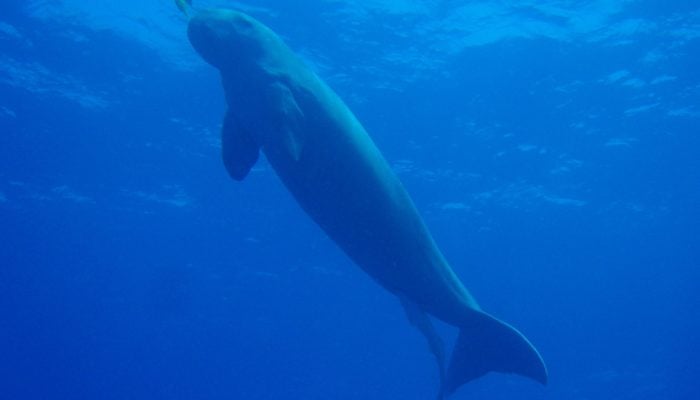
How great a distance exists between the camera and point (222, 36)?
5.53 meters

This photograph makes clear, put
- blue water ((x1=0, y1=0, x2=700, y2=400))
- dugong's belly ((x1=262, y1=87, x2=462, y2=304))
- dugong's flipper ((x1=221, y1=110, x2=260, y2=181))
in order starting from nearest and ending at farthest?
1. dugong's belly ((x1=262, y1=87, x2=462, y2=304))
2. dugong's flipper ((x1=221, y1=110, x2=260, y2=181))
3. blue water ((x1=0, y1=0, x2=700, y2=400))

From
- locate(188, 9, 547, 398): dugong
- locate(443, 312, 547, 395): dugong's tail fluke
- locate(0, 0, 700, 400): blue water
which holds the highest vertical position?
locate(0, 0, 700, 400): blue water

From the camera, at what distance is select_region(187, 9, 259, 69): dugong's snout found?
5488 mm

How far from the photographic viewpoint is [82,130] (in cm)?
2191

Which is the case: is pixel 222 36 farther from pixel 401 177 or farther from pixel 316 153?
pixel 401 177

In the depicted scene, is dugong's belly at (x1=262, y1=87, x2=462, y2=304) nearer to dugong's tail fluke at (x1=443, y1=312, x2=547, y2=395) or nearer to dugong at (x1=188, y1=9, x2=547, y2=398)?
dugong at (x1=188, y1=9, x2=547, y2=398)

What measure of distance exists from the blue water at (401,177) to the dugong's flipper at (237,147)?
33.3ft

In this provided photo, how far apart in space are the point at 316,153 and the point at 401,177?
1709cm

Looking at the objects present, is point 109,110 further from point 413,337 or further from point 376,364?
point 376,364

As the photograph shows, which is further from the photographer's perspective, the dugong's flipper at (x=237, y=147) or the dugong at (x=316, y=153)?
the dugong's flipper at (x=237, y=147)

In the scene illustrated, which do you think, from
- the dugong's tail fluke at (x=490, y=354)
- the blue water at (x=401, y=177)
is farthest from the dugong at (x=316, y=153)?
the blue water at (x=401, y=177)

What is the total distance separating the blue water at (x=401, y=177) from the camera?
54.2 ft

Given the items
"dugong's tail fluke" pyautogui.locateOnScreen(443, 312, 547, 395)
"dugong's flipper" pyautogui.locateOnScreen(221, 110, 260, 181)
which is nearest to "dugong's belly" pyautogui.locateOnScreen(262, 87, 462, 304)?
"dugong's flipper" pyautogui.locateOnScreen(221, 110, 260, 181)

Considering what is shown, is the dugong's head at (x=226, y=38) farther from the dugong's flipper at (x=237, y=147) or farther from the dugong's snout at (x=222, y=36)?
the dugong's flipper at (x=237, y=147)
